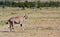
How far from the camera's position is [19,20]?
18.4 metres

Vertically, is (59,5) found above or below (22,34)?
below


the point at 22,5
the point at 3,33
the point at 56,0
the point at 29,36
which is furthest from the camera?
the point at 56,0

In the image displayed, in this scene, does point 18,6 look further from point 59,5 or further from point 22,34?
point 22,34

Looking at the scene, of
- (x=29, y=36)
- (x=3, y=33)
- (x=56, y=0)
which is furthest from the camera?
(x=56, y=0)

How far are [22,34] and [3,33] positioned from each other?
4.95ft

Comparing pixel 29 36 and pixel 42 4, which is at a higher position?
pixel 29 36

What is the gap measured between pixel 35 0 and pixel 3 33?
148 ft

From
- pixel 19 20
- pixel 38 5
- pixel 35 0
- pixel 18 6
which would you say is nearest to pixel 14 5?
pixel 18 6

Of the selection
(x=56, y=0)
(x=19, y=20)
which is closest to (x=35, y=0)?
(x=56, y=0)

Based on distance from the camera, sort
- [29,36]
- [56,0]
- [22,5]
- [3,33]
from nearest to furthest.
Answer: [29,36]
[3,33]
[22,5]
[56,0]

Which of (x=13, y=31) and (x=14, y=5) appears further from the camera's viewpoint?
(x=14, y=5)

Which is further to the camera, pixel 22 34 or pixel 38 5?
pixel 38 5

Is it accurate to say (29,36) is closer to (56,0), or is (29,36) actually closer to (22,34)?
(22,34)

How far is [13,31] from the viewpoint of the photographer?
59.1 ft
